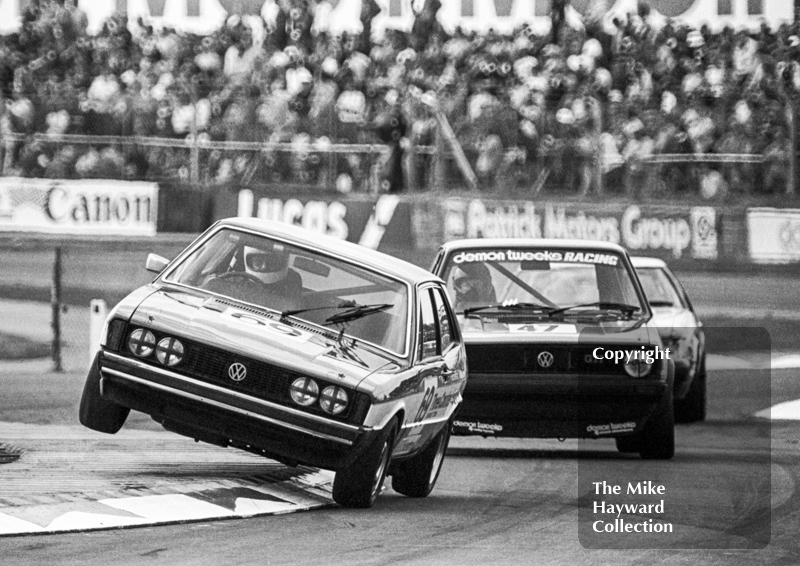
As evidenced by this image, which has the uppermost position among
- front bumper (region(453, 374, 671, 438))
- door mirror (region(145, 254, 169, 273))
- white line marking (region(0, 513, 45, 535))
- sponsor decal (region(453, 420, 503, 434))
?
door mirror (region(145, 254, 169, 273))

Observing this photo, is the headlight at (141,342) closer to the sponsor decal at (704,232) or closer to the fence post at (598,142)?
the fence post at (598,142)

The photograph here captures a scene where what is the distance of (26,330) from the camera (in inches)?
716

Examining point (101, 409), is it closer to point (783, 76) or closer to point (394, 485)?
point (394, 485)

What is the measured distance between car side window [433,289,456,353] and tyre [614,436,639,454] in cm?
209

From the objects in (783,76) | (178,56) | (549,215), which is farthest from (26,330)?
(783,76)

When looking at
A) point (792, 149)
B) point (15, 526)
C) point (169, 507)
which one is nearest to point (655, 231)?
point (792, 149)

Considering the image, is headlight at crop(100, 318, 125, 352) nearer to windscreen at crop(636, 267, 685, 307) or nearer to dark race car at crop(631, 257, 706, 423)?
dark race car at crop(631, 257, 706, 423)

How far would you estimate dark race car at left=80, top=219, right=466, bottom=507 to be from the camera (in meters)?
6.56

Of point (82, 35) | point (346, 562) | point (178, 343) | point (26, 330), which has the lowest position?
point (26, 330)

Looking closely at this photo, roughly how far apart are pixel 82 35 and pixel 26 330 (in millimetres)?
5044

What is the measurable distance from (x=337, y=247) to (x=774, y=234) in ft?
43.3

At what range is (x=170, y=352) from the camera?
6.76 metres

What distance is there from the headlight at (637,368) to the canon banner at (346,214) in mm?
11217

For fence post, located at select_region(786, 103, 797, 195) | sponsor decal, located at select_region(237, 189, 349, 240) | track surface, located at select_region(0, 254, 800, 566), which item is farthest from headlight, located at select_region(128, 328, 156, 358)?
fence post, located at select_region(786, 103, 797, 195)
